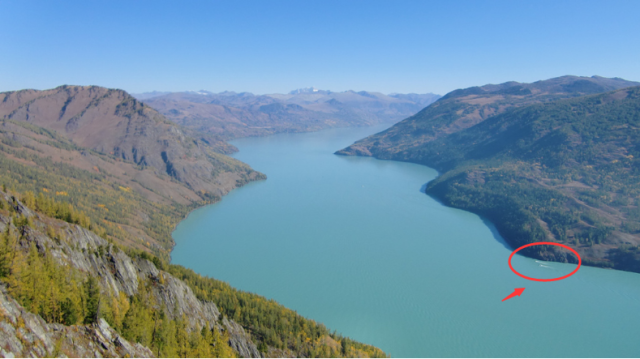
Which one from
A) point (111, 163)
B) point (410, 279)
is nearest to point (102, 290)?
point (410, 279)

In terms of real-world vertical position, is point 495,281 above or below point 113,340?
below

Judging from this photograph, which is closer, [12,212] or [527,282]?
[12,212]

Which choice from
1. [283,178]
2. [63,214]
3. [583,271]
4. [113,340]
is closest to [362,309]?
[113,340]

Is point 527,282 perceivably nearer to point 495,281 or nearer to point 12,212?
point 495,281

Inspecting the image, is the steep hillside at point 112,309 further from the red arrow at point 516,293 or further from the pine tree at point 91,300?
the red arrow at point 516,293

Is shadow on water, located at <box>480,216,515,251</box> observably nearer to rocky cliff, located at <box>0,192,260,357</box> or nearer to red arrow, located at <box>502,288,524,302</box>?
red arrow, located at <box>502,288,524,302</box>

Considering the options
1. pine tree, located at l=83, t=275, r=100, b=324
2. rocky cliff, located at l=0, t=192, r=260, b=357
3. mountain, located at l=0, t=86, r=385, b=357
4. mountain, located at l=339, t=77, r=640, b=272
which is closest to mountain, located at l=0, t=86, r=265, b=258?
mountain, located at l=0, t=86, r=385, b=357

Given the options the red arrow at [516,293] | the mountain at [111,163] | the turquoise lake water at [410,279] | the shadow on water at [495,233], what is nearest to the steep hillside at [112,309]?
the turquoise lake water at [410,279]
